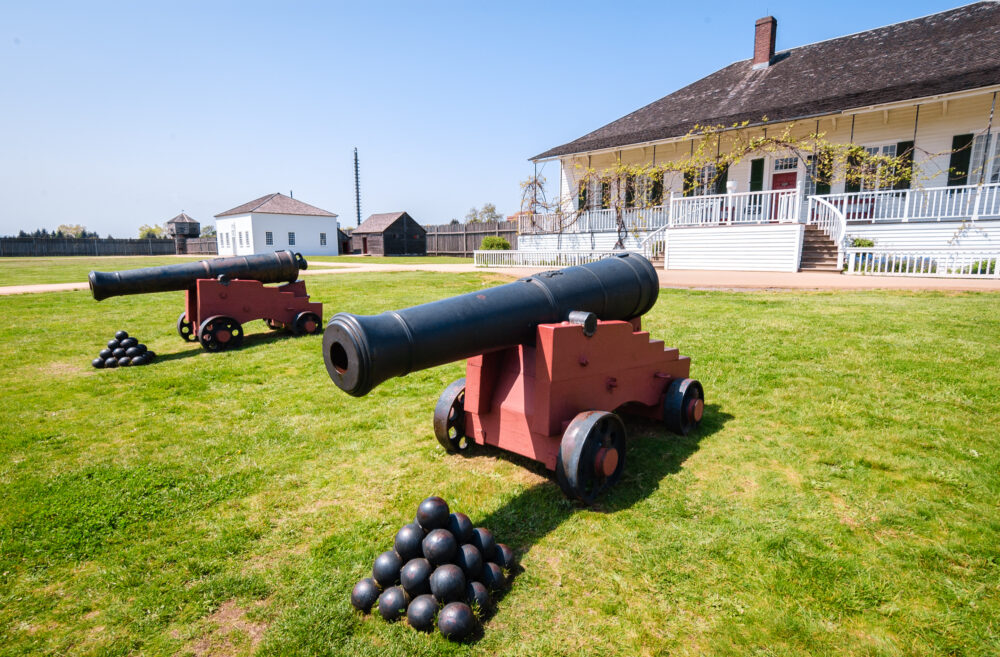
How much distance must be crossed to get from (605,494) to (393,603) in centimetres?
149

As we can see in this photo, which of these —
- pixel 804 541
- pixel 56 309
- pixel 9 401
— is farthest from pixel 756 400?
pixel 56 309

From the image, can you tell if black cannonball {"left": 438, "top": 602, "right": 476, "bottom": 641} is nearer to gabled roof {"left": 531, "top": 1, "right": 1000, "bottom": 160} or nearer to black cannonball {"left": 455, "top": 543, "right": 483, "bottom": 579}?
black cannonball {"left": 455, "top": 543, "right": 483, "bottom": 579}

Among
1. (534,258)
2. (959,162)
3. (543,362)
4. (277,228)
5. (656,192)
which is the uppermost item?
(959,162)

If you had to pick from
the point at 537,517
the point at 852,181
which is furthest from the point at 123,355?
the point at 852,181

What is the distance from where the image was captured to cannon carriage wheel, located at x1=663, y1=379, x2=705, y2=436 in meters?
4.07

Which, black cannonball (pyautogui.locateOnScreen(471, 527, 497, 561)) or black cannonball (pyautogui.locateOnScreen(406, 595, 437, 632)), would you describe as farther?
black cannonball (pyautogui.locateOnScreen(471, 527, 497, 561))

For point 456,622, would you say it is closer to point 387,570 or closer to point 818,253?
point 387,570

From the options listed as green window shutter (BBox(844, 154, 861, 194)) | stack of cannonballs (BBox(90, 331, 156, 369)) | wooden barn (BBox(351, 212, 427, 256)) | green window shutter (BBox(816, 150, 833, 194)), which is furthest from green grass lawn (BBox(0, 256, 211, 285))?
green window shutter (BBox(844, 154, 861, 194))

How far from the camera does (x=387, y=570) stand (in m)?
2.39

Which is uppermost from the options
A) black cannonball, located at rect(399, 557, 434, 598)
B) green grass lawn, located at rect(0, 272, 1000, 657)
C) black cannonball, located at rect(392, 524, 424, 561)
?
black cannonball, located at rect(392, 524, 424, 561)

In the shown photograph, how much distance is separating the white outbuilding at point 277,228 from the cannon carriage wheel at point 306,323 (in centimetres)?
3992

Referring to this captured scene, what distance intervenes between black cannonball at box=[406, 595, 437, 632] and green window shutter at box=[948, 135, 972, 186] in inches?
785

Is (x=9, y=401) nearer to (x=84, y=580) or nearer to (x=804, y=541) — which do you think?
(x=84, y=580)

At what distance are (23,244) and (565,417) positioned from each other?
62.1 metres
